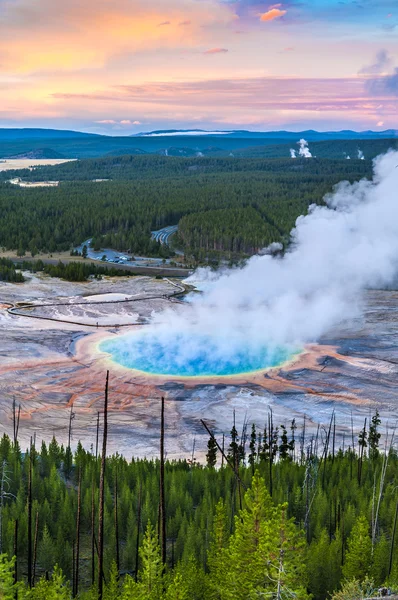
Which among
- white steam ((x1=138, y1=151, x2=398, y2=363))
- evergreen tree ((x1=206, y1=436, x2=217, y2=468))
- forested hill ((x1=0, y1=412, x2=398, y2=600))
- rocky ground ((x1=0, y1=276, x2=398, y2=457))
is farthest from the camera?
white steam ((x1=138, y1=151, x2=398, y2=363))

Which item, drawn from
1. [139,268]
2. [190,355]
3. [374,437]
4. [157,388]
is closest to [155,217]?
[139,268]

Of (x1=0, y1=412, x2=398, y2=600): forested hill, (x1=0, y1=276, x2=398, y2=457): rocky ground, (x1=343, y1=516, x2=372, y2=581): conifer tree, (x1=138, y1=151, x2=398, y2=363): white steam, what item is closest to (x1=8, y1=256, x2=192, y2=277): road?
(x1=138, y1=151, x2=398, y2=363): white steam

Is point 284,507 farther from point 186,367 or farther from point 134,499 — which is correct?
point 186,367

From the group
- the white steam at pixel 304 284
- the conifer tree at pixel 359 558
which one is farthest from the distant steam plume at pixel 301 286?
the conifer tree at pixel 359 558

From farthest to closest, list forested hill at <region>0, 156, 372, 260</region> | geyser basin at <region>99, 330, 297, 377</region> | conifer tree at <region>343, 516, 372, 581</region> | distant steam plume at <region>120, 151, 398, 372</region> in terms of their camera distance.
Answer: forested hill at <region>0, 156, 372, 260</region>
distant steam plume at <region>120, 151, 398, 372</region>
geyser basin at <region>99, 330, 297, 377</region>
conifer tree at <region>343, 516, 372, 581</region>

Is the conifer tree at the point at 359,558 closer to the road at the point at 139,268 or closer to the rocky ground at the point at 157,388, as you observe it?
the rocky ground at the point at 157,388

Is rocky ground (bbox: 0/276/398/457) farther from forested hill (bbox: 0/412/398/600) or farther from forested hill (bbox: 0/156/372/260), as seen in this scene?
forested hill (bbox: 0/156/372/260)
